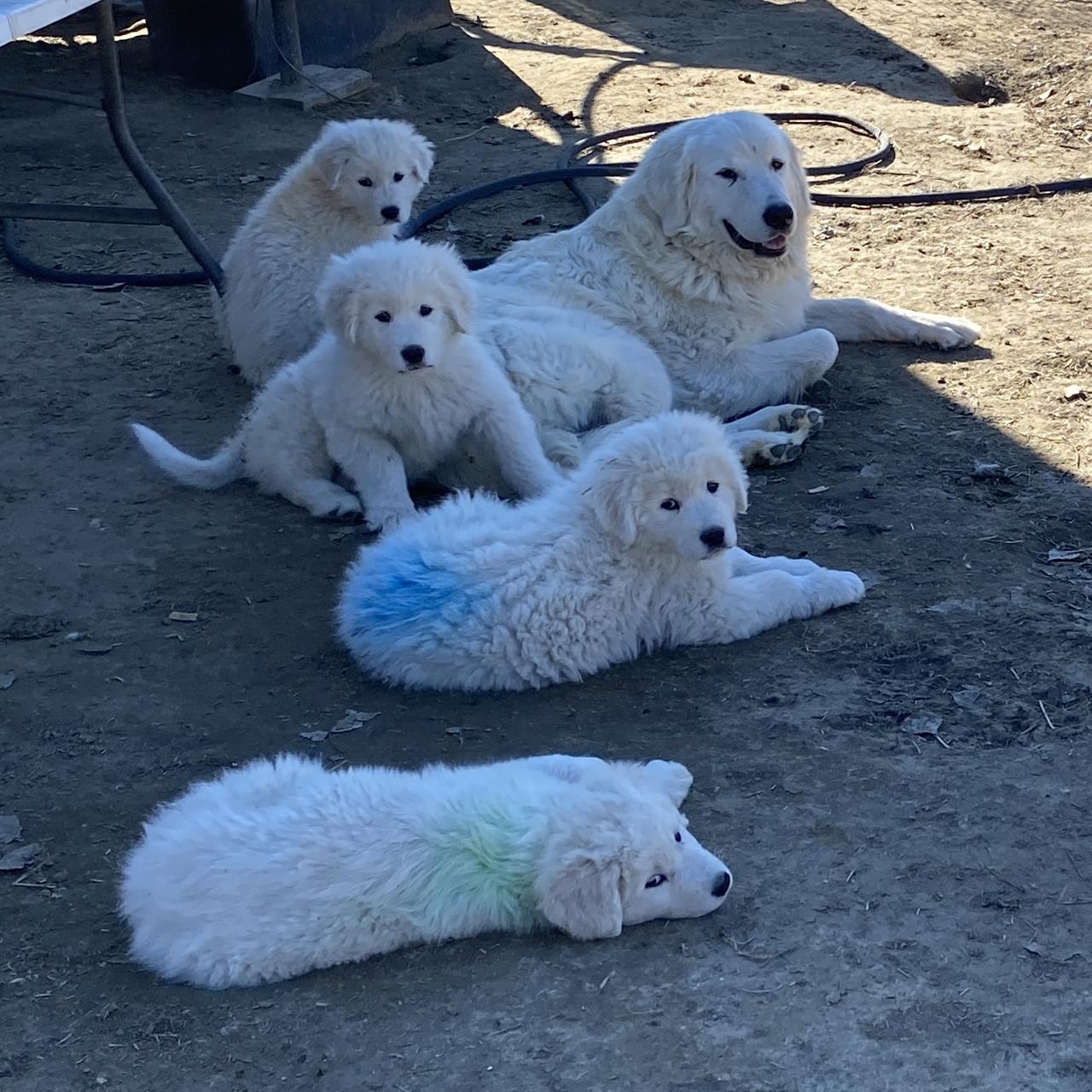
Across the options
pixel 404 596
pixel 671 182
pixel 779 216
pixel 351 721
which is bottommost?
pixel 351 721

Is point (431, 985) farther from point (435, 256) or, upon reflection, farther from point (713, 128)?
point (713, 128)

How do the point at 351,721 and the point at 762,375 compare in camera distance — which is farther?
the point at 762,375

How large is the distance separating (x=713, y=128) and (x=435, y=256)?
165 cm

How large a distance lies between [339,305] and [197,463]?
0.98 m

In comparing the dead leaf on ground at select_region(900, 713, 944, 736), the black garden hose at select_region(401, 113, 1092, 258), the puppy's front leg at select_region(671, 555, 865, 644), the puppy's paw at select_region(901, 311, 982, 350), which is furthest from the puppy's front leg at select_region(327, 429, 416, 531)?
the puppy's paw at select_region(901, 311, 982, 350)

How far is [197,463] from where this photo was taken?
5.54 m

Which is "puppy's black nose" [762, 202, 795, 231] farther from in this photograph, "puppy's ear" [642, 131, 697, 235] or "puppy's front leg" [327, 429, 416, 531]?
"puppy's front leg" [327, 429, 416, 531]

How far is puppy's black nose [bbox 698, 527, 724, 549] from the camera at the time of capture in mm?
4109

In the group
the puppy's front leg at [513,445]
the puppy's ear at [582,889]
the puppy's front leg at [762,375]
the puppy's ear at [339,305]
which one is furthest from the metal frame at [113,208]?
the puppy's ear at [582,889]

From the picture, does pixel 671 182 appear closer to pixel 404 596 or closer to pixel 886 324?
pixel 886 324

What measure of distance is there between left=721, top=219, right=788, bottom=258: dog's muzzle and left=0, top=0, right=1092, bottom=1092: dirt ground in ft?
→ 2.04

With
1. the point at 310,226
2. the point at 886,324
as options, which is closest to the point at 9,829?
the point at 310,226

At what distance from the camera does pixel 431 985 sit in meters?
3.06

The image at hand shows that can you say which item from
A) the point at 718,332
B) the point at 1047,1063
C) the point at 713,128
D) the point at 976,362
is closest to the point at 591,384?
the point at 718,332
